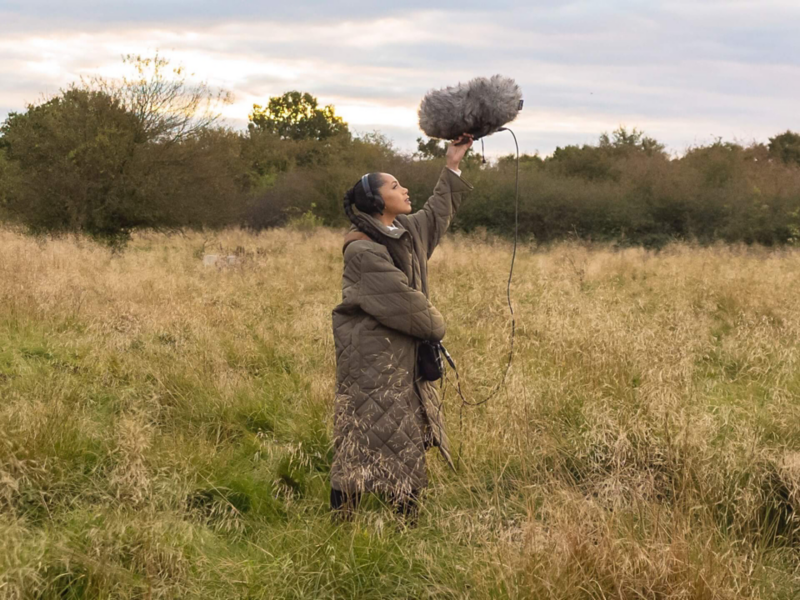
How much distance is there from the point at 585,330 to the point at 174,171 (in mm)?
17523

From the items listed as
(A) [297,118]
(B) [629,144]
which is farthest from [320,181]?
(A) [297,118]

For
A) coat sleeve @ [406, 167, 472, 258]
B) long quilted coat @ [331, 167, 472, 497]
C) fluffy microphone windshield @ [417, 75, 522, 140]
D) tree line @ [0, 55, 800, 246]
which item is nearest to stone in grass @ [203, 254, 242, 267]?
tree line @ [0, 55, 800, 246]

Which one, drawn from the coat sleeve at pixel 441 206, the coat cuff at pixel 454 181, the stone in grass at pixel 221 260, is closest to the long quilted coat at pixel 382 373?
the coat sleeve at pixel 441 206

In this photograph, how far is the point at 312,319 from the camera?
25.3 ft

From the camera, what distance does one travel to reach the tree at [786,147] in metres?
34.7

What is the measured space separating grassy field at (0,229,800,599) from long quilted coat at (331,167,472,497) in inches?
8.1

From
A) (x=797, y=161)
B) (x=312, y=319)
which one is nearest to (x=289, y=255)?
(x=312, y=319)

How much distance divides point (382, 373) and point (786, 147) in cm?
3735

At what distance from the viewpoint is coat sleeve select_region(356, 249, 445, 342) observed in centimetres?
352

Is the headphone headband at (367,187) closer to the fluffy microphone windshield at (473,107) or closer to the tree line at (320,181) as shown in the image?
the fluffy microphone windshield at (473,107)

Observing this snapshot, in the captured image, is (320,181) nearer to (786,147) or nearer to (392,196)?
(786,147)

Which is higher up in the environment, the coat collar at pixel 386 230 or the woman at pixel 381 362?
the coat collar at pixel 386 230

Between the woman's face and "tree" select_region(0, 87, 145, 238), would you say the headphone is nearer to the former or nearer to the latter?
the woman's face

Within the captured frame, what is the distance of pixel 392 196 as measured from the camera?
12.1 ft
